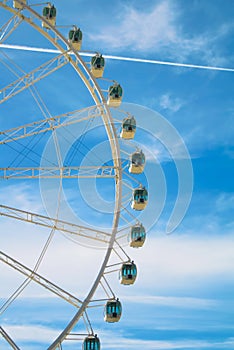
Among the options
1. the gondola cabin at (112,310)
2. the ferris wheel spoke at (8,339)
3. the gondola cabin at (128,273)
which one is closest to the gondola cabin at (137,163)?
the gondola cabin at (128,273)

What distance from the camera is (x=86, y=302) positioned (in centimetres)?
1748

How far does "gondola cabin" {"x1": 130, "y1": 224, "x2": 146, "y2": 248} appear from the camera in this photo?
19.7 metres

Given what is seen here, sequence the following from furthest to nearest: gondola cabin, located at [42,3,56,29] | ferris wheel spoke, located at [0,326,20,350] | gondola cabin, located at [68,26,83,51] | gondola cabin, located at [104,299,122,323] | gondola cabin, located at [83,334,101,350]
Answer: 1. gondola cabin, located at [42,3,56,29]
2. gondola cabin, located at [68,26,83,51]
3. gondola cabin, located at [104,299,122,323]
4. gondola cabin, located at [83,334,101,350]
5. ferris wheel spoke, located at [0,326,20,350]

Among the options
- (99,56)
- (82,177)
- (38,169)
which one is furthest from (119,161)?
(99,56)

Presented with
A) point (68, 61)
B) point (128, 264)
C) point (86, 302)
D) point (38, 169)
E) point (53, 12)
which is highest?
point (53, 12)

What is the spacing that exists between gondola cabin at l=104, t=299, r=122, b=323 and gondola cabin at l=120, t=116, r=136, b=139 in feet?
18.3

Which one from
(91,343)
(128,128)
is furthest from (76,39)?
(91,343)

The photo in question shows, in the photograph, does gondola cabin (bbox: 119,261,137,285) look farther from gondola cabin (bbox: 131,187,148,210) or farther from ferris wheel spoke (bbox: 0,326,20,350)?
ferris wheel spoke (bbox: 0,326,20,350)

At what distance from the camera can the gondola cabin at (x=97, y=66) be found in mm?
20719

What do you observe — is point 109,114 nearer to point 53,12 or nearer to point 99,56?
point 99,56

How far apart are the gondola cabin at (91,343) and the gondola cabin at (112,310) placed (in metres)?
0.89

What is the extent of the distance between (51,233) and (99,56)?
21.6 ft

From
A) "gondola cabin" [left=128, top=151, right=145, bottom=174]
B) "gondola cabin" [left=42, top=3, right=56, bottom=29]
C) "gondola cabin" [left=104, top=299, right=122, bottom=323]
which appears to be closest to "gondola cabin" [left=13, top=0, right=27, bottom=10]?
"gondola cabin" [left=42, top=3, right=56, bottom=29]

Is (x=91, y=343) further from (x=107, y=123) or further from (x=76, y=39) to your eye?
(x=76, y=39)
